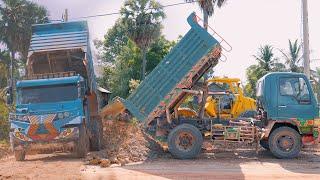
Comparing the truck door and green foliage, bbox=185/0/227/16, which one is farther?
green foliage, bbox=185/0/227/16

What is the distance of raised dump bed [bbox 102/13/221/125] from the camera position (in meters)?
14.5

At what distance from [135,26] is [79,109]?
21.6 m

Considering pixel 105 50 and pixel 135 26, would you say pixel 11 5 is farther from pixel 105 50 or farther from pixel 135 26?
pixel 105 50

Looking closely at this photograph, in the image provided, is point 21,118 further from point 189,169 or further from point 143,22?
point 143,22

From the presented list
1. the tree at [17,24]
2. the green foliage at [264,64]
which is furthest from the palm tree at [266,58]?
the tree at [17,24]

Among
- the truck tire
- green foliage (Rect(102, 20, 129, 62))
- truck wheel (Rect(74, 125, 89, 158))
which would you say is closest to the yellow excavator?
the truck tire

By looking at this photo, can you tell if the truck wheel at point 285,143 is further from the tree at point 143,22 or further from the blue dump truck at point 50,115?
the tree at point 143,22

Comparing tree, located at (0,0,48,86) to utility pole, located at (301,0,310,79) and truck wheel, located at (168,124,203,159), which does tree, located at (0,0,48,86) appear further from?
truck wheel, located at (168,124,203,159)

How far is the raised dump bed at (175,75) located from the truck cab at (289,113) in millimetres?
2028

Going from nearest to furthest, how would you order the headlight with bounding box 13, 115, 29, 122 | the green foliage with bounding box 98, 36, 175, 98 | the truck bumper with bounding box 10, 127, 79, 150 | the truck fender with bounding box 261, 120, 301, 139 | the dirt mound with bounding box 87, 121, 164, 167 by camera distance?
the dirt mound with bounding box 87, 121, 164, 167 < the truck fender with bounding box 261, 120, 301, 139 < the truck bumper with bounding box 10, 127, 79, 150 < the headlight with bounding box 13, 115, 29, 122 < the green foliage with bounding box 98, 36, 175, 98

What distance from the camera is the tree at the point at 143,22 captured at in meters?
36.4

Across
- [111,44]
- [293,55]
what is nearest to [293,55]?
[293,55]

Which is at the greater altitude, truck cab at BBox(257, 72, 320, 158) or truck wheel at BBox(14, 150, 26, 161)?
truck cab at BBox(257, 72, 320, 158)

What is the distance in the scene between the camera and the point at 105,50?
189 feet
